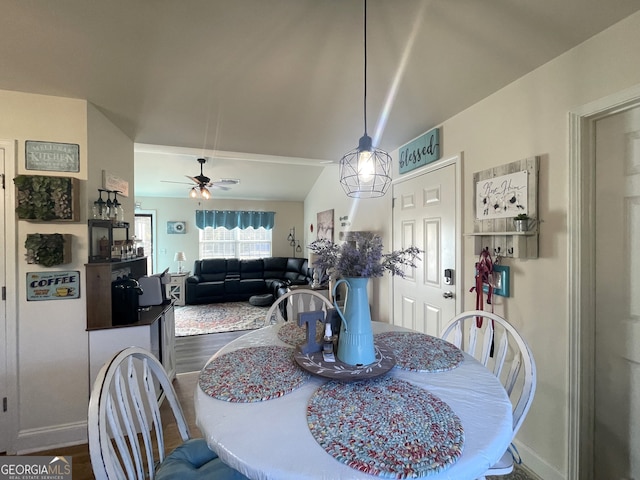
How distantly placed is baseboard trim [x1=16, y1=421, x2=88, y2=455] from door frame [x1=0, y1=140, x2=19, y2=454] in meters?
0.05

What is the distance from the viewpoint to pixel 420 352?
49.0 inches

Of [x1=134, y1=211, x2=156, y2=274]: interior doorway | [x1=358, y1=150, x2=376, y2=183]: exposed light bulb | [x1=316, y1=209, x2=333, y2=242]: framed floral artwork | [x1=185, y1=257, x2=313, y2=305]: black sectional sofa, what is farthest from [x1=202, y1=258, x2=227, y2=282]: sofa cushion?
[x1=358, y1=150, x2=376, y2=183]: exposed light bulb

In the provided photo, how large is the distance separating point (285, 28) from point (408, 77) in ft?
2.49

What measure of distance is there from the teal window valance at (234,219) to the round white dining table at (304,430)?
5.99m

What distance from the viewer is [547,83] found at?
4.90ft

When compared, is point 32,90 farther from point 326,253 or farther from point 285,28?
point 326,253

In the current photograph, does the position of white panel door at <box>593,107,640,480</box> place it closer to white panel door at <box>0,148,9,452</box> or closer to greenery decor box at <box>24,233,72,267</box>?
greenery decor box at <box>24,233,72,267</box>

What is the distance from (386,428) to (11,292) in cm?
236

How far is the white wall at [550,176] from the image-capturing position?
4.18 feet

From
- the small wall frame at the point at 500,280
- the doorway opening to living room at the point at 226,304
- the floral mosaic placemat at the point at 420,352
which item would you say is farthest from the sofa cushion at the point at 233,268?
the small wall frame at the point at 500,280

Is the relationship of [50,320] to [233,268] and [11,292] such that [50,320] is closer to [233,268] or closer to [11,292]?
[11,292]

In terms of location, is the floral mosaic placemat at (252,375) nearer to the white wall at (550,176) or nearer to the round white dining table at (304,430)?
the round white dining table at (304,430)

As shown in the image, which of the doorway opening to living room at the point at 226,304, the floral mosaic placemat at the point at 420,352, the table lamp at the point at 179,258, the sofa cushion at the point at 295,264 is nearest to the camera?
the floral mosaic placemat at the point at 420,352

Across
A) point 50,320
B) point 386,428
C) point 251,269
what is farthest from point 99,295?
point 251,269
